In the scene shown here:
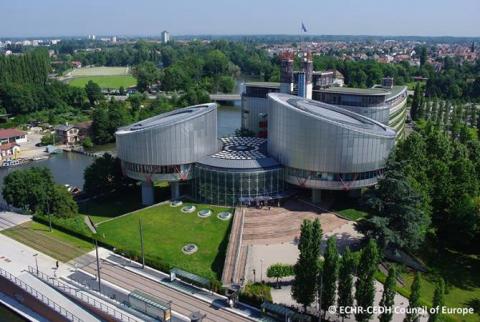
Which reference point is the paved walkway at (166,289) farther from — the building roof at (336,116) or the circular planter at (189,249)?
the building roof at (336,116)

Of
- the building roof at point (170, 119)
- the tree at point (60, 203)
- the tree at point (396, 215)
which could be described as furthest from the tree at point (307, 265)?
the tree at point (60, 203)

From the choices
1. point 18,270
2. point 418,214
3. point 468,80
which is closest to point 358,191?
point 418,214

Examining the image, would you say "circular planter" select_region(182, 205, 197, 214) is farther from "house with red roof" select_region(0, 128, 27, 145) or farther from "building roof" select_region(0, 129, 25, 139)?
"building roof" select_region(0, 129, 25, 139)

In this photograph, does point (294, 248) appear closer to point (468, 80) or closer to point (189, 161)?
point (189, 161)

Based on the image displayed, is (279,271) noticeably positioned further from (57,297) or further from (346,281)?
(57,297)

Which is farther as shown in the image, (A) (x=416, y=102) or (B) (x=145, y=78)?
(B) (x=145, y=78)

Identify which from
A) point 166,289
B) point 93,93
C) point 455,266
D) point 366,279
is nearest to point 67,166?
point 166,289
